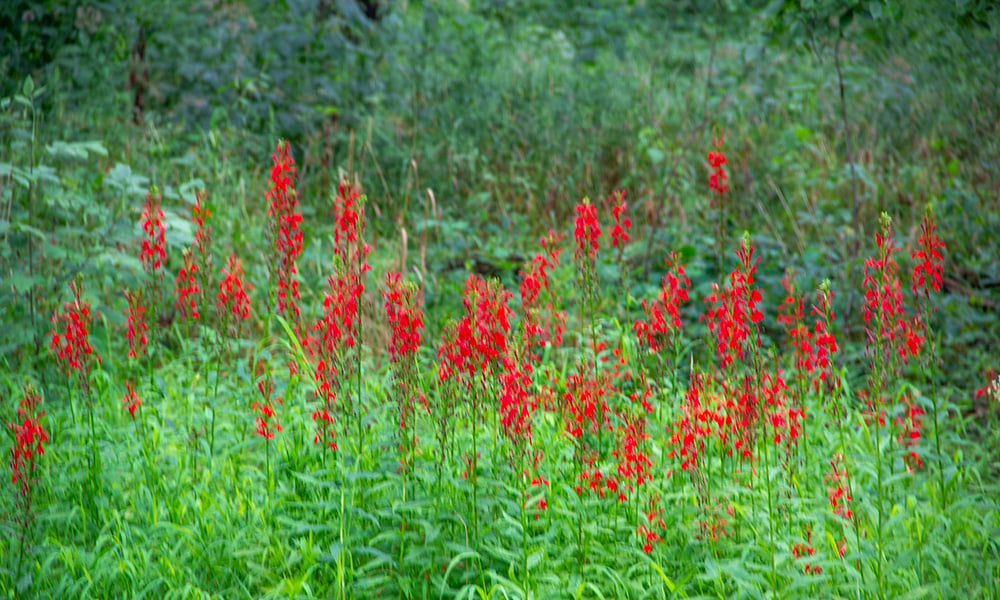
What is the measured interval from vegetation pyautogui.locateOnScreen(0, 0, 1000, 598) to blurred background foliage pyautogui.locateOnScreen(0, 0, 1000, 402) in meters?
0.04

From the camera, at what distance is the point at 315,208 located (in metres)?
6.85

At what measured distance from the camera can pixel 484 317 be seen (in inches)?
112

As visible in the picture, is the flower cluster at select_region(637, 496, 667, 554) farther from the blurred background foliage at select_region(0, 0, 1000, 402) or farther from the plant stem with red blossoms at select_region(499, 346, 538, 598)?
the blurred background foliage at select_region(0, 0, 1000, 402)

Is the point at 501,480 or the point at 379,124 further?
the point at 379,124

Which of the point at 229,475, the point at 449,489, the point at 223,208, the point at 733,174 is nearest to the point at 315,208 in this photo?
the point at 223,208

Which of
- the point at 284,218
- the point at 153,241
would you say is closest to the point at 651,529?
the point at 284,218

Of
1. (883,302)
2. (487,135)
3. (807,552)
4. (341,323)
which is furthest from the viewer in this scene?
(487,135)

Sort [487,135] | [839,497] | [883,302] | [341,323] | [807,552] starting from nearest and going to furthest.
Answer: [883,302], [807,552], [839,497], [341,323], [487,135]

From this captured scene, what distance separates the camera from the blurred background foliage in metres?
5.34

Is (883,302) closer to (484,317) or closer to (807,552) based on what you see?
(807,552)

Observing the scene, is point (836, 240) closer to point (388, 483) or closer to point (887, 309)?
point (887, 309)

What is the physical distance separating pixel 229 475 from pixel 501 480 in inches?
40.5

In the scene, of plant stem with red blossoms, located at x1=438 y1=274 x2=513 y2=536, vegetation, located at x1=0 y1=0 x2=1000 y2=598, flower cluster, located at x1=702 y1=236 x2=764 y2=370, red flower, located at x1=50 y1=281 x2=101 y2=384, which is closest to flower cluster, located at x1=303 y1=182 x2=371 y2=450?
vegetation, located at x1=0 y1=0 x2=1000 y2=598

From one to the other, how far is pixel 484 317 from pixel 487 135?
5.11m
